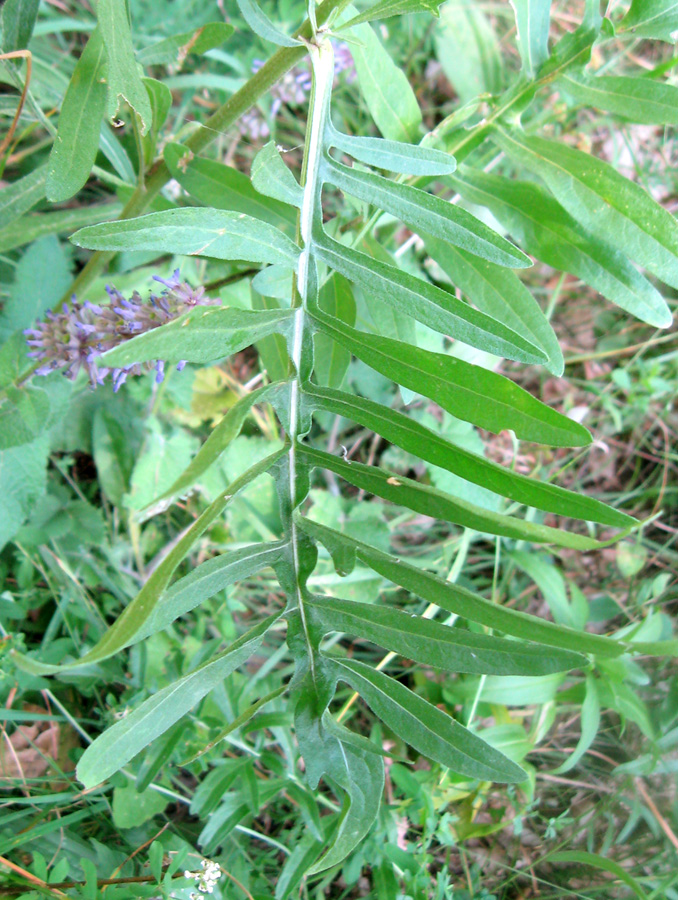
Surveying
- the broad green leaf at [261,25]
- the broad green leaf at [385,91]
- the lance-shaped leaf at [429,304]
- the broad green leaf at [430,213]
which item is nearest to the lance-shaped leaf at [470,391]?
the lance-shaped leaf at [429,304]

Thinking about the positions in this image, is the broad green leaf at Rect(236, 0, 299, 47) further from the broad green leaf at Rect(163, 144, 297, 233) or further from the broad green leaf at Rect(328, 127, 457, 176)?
the broad green leaf at Rect(163, 144, 297, 233)

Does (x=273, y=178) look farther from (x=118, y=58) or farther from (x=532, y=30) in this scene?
(x=532, y=30)

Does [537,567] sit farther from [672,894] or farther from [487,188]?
[487,188]

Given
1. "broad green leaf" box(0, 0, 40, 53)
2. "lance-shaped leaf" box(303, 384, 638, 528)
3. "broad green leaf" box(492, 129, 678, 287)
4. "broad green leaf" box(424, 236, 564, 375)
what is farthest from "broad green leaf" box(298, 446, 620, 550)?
"broad green leaf" box(0, 0, 40, 53)

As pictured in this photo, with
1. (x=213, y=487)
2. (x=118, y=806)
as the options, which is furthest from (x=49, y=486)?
(x=118, y=806)

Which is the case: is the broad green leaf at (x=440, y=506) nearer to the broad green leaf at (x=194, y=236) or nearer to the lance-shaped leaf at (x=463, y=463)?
the lance-shaped leaf at (x=463, y=463)

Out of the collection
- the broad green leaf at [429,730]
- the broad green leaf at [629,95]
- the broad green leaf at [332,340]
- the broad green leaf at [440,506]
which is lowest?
the broad green leaf at [429,730]
